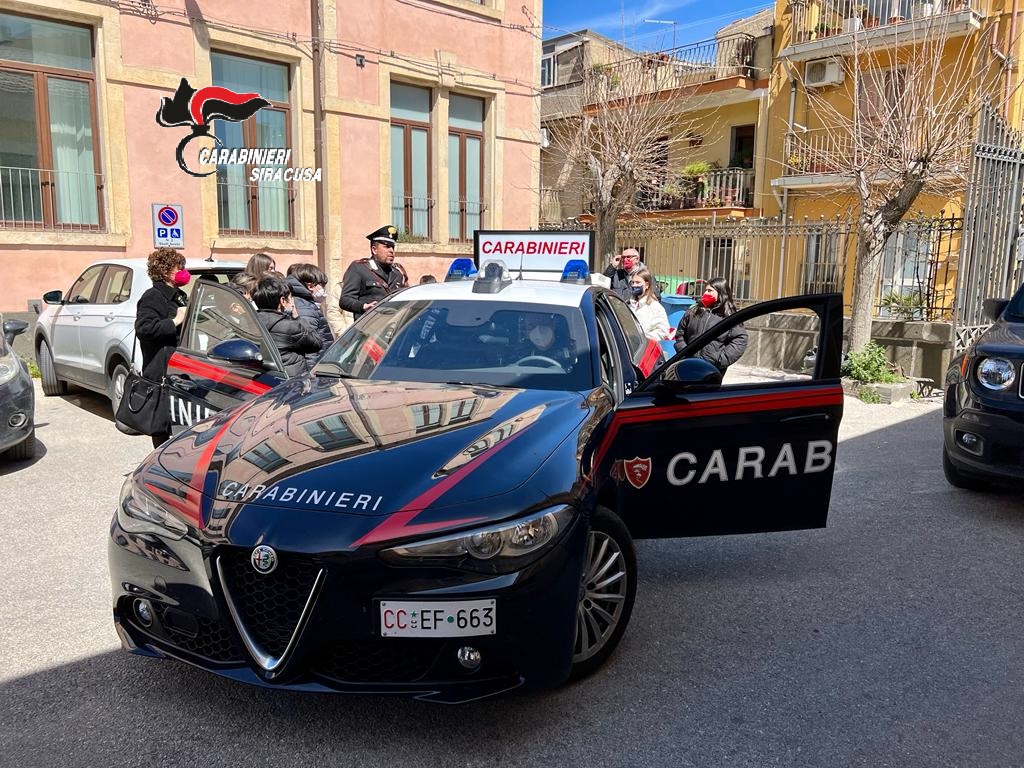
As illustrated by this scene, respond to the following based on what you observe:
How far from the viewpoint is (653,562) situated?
4.51 m

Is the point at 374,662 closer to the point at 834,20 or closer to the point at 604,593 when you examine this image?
the point at 604,593

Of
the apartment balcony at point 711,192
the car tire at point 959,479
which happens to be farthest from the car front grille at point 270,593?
the apartment balcony at point 711,192

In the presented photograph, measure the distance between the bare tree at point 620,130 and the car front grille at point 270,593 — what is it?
1492 cm

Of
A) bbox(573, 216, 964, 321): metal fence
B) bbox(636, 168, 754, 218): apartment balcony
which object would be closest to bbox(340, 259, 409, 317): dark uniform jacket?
bbox(573, 216, 964, 321): metal fence

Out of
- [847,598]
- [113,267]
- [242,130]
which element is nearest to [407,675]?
[847,598]

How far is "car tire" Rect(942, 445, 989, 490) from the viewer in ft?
19.5

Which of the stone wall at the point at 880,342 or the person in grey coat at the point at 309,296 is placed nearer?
the person in grey coat at the point at 309,296

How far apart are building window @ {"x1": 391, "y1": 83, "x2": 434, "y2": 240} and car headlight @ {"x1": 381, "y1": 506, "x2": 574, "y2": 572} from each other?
13216mm

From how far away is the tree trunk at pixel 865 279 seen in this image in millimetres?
10789

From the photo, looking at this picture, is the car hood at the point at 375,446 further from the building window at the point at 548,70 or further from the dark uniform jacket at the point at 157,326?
the building window at the point at 548,70

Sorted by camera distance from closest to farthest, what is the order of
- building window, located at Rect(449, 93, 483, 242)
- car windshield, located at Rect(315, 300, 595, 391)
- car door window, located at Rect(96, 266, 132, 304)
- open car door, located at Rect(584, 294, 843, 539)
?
open car door, located at Rect(584, 294, 843, 539) < car windshield, located at Rect(315, 300, 595, 391) < car door window, located at Rect(96, 266, 132, 304) < building window, located at Rect(449, 93, 483, 242)

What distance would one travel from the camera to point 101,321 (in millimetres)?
7875

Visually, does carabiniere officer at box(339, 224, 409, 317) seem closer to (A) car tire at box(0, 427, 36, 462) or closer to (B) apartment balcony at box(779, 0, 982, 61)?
(A) car tire at box(0, 427, 36, 462)

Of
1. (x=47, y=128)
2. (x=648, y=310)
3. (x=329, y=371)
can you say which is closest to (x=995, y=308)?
(x=648, y=310)
